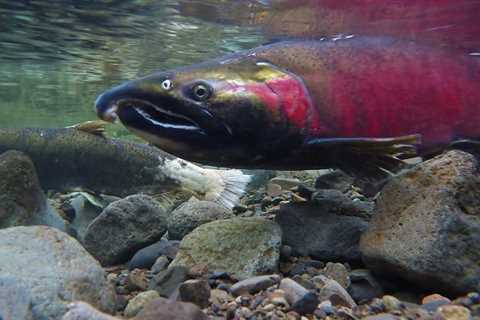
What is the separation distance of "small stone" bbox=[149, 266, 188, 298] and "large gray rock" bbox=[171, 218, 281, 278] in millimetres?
162

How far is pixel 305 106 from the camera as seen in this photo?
374cm

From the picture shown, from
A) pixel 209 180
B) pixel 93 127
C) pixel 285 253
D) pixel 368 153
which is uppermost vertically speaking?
pixel 368 153

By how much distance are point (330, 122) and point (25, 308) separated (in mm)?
2463

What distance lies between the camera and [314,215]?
12.8ft

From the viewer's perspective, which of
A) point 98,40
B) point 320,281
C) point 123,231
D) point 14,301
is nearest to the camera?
point 14,301

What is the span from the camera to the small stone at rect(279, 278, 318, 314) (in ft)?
9.10

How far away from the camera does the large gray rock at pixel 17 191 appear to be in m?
4.44

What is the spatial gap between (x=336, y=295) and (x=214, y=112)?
1.47 metres

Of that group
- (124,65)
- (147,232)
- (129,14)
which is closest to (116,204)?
(147,232)

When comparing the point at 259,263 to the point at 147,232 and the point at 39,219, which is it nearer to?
the point at 147,232

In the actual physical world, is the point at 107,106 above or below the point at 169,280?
above

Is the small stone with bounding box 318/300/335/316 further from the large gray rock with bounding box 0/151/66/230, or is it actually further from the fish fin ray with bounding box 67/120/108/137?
the fish fin ray with bounding box 67/120/108/137

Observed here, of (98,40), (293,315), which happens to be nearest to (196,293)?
(293,315)

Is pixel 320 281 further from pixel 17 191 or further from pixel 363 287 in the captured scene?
pixel 17 191
